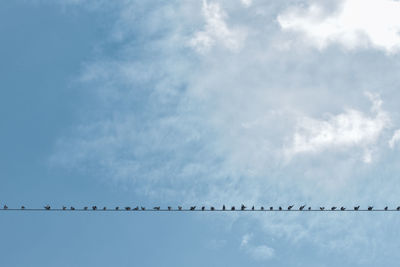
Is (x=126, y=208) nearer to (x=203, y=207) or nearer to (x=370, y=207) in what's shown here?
(x=203, y=207)

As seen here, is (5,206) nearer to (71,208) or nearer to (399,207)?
(71,208)

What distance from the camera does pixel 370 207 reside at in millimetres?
81562

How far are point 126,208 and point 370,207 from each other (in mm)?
33609

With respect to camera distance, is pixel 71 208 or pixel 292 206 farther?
pixel 292 206

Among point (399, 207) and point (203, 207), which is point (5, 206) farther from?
point (399, 207)

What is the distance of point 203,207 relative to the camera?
267 feet

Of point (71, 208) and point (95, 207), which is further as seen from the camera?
point (95, 207)

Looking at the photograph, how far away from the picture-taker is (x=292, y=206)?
85375 mm

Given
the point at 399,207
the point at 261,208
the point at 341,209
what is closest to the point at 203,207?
the point at 261,208

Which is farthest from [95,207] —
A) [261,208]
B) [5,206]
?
[261,208]

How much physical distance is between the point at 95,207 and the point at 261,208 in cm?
2352

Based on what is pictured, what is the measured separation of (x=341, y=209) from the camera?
8069 cm

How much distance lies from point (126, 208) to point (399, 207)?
3721cm

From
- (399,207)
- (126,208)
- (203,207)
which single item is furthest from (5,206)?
(399,207)
